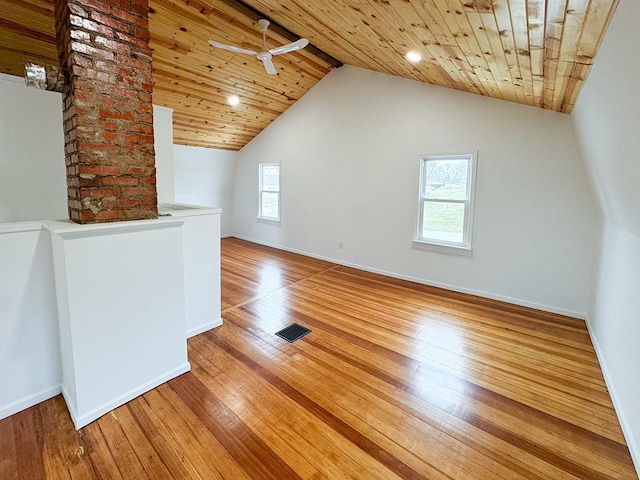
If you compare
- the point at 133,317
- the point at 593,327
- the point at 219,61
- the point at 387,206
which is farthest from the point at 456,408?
the point at 219,61

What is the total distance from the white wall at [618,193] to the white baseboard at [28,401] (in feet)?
11.6

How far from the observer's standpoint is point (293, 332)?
3043 millimetres

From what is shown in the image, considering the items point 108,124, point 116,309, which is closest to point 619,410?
point 116,309

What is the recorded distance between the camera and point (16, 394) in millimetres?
1960

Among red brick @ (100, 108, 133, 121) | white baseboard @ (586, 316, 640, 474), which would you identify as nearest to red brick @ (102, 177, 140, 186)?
red brick @ (100, 108, 133, 121)

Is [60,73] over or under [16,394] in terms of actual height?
over

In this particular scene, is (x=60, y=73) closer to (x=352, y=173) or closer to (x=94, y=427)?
(x=94, y=427)

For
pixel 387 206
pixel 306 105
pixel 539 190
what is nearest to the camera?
pixel 539 190

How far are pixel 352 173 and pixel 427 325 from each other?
2.94 metres

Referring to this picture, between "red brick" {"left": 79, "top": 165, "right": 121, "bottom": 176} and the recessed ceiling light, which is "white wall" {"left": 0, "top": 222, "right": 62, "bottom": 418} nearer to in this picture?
"red brick" {"left": 79, "top": 165, "right": 121, "bottom": 176}

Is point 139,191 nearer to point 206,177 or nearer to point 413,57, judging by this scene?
point 413,57

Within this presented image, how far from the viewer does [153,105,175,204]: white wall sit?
387 cm

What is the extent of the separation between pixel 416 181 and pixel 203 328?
11.3 feet

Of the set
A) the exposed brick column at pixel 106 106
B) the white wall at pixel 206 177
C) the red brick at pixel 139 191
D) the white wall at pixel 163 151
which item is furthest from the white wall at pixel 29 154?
the white wall at pixel 206 177
